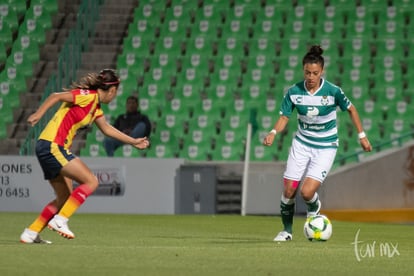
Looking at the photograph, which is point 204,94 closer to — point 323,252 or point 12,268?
point 323,252

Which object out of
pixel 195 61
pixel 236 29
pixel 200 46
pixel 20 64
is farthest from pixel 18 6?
pixel 236 29

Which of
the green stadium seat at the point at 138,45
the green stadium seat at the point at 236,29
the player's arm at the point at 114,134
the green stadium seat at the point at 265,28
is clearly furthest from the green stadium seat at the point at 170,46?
the player's arm at the point at 114,134

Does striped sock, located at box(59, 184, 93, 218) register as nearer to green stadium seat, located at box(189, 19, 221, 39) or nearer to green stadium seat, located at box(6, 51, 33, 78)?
green stadium seat, located at box(189, 19, 221, 39)

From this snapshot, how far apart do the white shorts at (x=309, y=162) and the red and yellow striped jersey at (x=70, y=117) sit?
2.43 meters

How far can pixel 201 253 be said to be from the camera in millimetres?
9992

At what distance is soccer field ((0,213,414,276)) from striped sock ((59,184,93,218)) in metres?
0.32

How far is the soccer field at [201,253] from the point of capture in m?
8.36

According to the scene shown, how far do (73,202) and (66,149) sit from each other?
1.84 ft

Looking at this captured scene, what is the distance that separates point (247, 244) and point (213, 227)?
4.87 meters

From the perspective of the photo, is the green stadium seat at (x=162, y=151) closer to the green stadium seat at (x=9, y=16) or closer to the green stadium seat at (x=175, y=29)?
the green stadium seat at (x=175, y=29)

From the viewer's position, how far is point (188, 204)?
22.0 metres

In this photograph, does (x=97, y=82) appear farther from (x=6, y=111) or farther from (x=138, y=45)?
(x=138, y=45)

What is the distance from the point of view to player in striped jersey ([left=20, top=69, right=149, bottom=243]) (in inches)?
442

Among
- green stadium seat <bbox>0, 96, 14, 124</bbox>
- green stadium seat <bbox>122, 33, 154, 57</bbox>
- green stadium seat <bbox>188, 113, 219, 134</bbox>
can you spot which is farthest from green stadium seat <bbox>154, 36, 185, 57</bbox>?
green stadium seat <bbox>0, 96, 14, 124</bbox>
